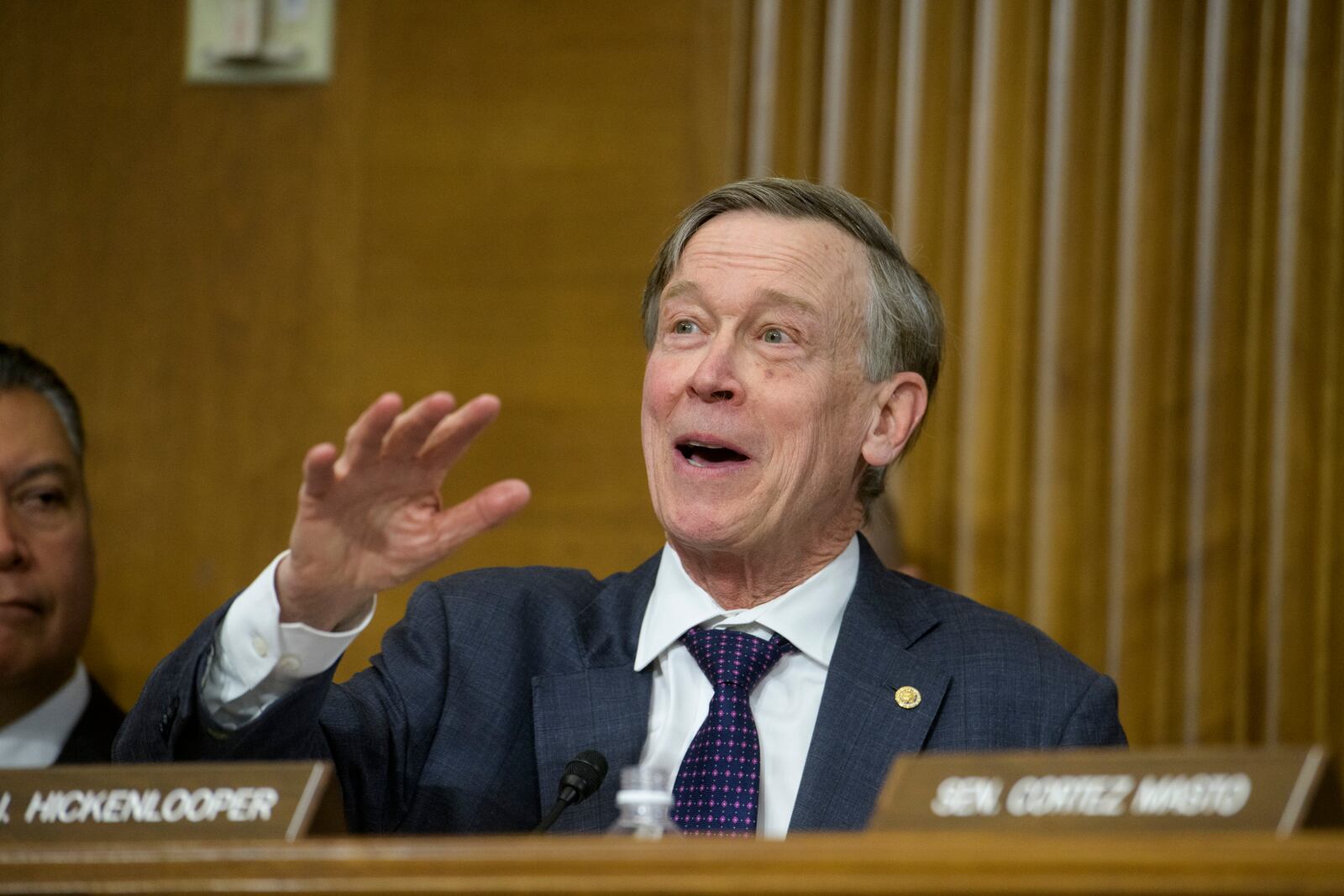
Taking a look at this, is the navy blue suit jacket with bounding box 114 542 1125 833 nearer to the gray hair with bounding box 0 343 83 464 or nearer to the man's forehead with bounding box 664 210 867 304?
the man's forehead with bounding box 664 210 867 304

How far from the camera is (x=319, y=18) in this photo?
12.1 feet

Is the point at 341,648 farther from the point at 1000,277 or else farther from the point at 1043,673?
the point at 1000,277

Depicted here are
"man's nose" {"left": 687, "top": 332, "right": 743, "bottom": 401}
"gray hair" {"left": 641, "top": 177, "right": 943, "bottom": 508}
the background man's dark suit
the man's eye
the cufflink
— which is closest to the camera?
the cufflink

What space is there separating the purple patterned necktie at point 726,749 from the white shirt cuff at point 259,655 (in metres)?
0.46

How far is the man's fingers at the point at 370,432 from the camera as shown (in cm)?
155

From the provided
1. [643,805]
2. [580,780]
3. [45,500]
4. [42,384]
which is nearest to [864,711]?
[580,780]

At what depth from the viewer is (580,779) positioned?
5.65 ft

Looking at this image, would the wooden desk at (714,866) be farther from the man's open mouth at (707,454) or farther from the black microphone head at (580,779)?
the man's open mouth at (707,454)

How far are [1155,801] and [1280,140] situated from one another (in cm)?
242

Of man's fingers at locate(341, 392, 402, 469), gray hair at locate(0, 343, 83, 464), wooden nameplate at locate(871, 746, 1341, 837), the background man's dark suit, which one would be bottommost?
the background man's dark suit

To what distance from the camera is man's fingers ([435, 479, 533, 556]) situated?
1.61 m

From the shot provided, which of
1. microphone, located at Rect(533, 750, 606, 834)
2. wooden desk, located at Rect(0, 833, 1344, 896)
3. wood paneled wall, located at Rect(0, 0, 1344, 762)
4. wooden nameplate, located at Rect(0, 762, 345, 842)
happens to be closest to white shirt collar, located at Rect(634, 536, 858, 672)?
microphone, located at Rect(533, 750, 606, 834)

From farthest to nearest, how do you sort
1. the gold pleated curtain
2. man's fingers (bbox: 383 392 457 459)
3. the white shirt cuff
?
the gold pleated curtain < the white shirt cuff < man's fingers (bbox: 383 392 457 459)

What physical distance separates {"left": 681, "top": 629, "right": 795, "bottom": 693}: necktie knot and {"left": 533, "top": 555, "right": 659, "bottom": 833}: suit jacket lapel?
0.08m
